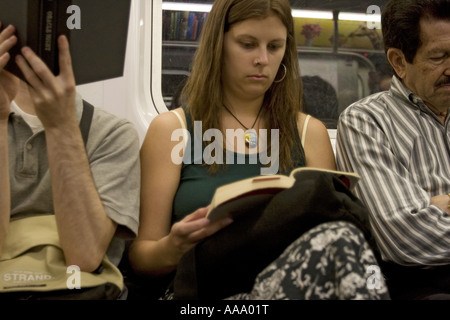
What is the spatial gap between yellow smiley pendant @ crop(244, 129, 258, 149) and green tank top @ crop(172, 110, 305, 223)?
56 millimetres

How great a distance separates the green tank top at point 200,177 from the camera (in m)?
1.74

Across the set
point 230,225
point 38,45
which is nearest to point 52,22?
point 38,45

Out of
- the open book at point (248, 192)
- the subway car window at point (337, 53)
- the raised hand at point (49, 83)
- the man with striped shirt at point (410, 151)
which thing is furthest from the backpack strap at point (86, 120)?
the subway car window at point (337, 53)

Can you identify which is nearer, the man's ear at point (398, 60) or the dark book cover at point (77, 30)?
the dark book cover at point (77, 30)

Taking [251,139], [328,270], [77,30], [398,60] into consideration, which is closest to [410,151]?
[398,60]

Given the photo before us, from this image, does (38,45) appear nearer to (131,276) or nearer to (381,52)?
(131,276)

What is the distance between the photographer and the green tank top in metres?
1.74

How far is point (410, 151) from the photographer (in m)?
1.92

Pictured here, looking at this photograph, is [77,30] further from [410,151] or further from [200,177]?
[410,151]

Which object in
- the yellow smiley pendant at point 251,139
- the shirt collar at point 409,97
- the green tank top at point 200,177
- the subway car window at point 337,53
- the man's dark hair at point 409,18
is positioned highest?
the subway car window at point 337,53

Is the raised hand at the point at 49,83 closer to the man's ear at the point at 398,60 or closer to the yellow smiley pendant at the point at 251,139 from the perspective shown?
the yellow smiley pendant at the point at 251,139

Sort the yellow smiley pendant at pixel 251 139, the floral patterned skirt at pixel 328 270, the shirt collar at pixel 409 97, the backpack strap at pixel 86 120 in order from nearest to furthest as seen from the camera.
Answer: the floral patterned skirt at pixel 328 270 → the backpack strap at pixel 86 120 → the yellow smiley pendant at pixel 251 139 → the shirt collar at pixel 409 97

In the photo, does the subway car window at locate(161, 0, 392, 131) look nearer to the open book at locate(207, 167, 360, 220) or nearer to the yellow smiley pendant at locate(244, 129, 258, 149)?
the yellow smiley pendant at locate(244, 129, 258, 149)

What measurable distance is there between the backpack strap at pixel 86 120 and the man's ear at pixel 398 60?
114cm
